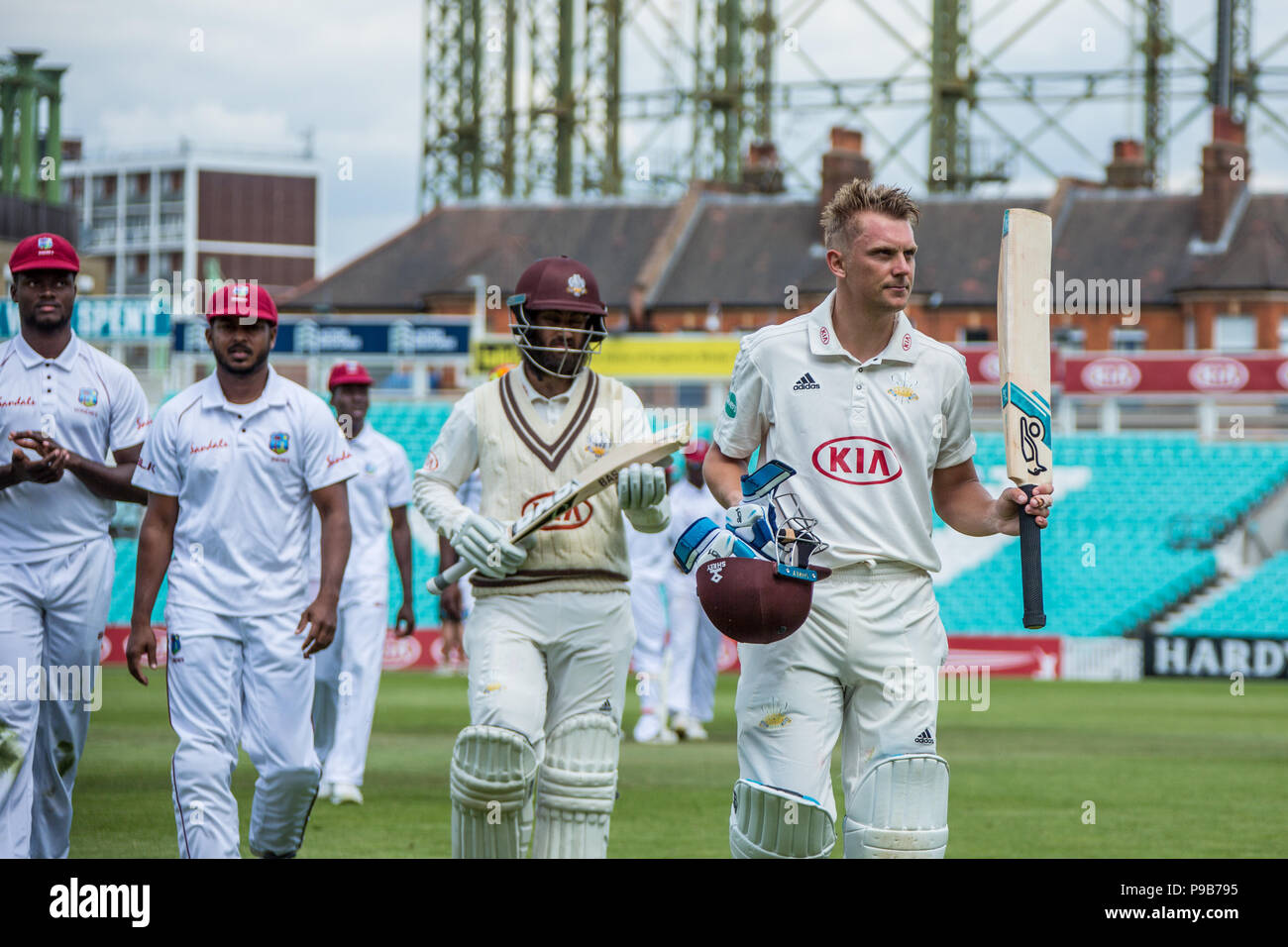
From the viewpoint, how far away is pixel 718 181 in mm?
55281

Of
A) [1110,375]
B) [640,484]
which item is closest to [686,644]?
[640,484]

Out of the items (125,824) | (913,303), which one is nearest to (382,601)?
(125,824)

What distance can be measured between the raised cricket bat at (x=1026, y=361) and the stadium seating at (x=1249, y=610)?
25190 millimetres

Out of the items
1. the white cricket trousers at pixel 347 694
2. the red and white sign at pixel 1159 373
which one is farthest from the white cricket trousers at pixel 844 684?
the red and white sign at pixel 1159 373

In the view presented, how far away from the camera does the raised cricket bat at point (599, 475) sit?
6.39m

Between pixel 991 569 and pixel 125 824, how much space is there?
23.4 metres

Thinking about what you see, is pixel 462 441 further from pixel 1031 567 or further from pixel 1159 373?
pixel 1159 373

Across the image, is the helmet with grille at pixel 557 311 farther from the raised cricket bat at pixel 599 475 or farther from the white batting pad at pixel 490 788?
the white batting pad at pixel 490 788

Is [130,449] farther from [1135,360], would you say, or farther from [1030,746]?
[1135,360]

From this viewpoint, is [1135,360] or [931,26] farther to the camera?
[931,26]

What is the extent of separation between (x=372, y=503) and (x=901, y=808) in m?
6.52

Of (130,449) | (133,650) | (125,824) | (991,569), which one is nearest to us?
(133,650)

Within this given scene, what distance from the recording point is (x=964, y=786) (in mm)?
12109
